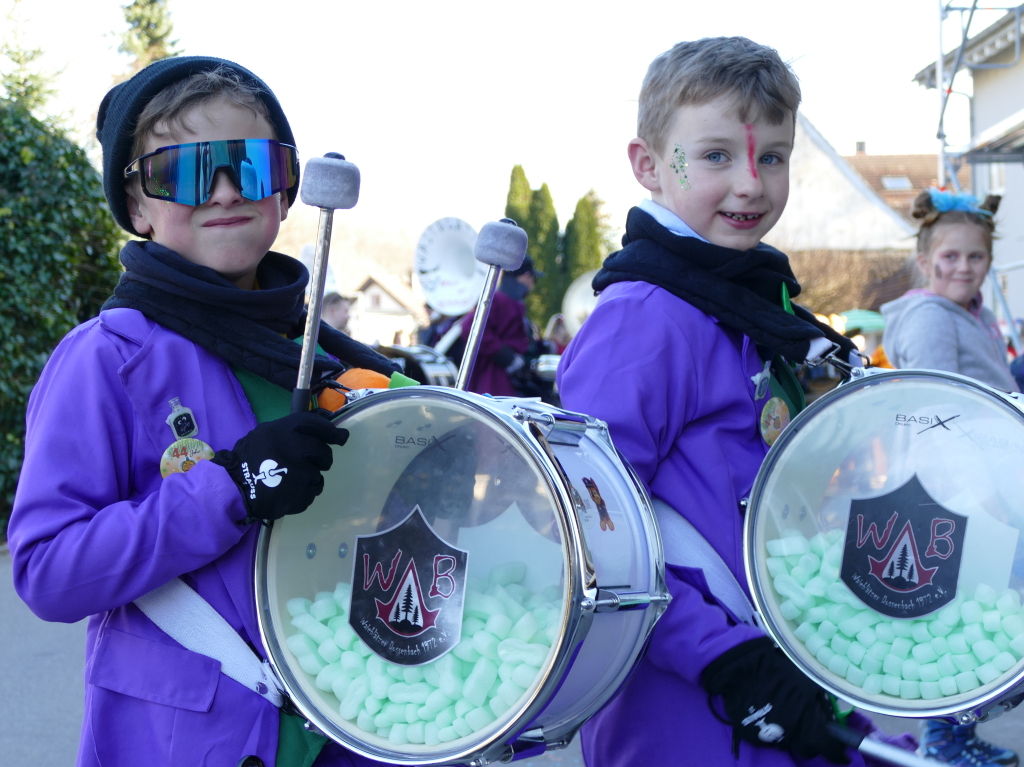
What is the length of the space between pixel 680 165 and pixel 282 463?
872 millimetres

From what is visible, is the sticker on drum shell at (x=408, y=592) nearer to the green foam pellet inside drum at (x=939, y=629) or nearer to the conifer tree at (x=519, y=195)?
the green foam pellet inside drum at (x=939, y=629)

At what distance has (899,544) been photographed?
1482mm

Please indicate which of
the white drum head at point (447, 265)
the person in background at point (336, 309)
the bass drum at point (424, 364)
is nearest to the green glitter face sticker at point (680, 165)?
the bass drum at point (424, 364)

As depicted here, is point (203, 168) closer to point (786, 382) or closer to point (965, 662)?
point (786, 382)

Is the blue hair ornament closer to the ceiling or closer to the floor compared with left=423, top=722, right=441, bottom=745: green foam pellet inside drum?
closer to the ceiling

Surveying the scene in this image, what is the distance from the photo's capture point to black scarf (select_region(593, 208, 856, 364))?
1635 mm

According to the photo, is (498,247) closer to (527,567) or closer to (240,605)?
(527,567)

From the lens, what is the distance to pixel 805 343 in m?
1.63

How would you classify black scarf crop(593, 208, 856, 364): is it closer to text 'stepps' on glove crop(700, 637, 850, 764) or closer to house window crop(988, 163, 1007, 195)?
text 'stepps' on glove crop(700, 637, 850, 764)

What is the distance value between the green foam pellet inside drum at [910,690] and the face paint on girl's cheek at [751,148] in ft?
2.71

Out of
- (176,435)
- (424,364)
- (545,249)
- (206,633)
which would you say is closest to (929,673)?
(206,633)

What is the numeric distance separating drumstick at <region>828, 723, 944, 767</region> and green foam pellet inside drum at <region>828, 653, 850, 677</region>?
0.08 metres

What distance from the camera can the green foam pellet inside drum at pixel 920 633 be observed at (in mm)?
1415

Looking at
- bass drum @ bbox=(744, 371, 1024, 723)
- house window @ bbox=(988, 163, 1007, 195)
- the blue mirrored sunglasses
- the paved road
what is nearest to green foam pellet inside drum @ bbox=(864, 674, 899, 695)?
bass drum @ bbox=(744, 371, 1024, 723)
